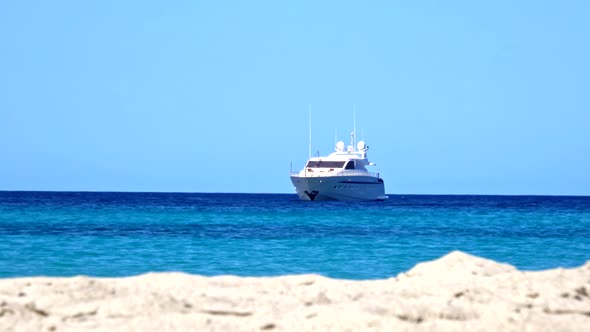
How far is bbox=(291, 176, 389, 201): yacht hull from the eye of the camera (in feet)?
220

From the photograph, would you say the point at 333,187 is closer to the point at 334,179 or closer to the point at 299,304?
the point at 334,179

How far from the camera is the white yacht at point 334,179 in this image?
220 ft

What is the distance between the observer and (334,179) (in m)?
66.6

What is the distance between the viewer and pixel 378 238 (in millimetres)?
25781

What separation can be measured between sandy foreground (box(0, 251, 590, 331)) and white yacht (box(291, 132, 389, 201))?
58762 mm

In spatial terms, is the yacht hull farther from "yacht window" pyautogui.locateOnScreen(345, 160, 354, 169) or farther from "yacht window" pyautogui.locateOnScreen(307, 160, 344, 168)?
"yacht window" pyautogui.locateOnScreen(307, 160, 344, 168)

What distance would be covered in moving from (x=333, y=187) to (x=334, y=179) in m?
1.21

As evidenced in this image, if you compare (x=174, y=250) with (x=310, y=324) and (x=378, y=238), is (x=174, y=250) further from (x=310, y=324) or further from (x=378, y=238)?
(x=310, y=324)

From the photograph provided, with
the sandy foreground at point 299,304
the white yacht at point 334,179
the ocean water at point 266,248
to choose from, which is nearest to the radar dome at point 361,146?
the white yacht at point 334,179

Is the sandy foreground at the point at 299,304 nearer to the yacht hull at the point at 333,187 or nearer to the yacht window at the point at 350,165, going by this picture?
the yacht hull at the point at 333,187

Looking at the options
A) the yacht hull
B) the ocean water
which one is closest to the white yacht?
→ the yacht hull

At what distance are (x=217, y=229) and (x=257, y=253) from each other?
10.4 meters

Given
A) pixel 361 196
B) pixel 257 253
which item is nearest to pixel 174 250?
pixel 257 253

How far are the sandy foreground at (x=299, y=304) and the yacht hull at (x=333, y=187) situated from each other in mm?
58762
